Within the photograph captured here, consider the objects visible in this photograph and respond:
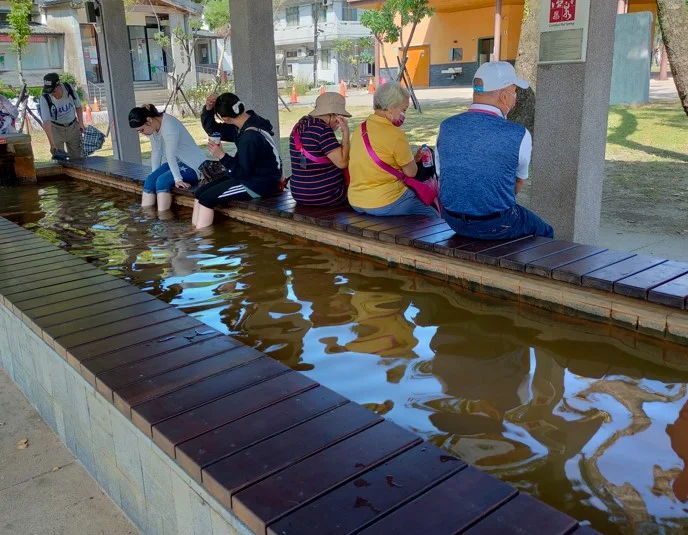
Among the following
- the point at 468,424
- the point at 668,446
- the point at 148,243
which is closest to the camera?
the point at 668,446

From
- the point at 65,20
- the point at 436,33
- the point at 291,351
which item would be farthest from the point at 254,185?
the point at 436,33

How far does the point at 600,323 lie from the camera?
3590mm

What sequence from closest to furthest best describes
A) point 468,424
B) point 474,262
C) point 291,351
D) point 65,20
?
point 468,424 < point 291,351 < point 474,262 < point 65,20

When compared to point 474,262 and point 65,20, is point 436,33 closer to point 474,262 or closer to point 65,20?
point 65,20

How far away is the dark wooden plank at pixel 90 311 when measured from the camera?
3254 mm

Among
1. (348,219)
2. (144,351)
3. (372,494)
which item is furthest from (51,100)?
(372,494)

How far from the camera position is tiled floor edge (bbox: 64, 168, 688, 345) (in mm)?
3355

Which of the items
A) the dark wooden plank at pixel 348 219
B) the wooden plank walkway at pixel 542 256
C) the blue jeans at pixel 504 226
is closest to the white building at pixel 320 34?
the dark wooden plank at pixel 348 219

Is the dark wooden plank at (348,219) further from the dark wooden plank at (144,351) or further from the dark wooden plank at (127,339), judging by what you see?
the dark wooden plank at (144,351)

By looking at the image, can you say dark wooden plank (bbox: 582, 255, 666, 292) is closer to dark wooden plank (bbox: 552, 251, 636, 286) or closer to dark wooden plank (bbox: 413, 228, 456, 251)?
dark wooden plank (bbox: 552, 251, 636, 286)

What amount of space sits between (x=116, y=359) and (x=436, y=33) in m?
32.8

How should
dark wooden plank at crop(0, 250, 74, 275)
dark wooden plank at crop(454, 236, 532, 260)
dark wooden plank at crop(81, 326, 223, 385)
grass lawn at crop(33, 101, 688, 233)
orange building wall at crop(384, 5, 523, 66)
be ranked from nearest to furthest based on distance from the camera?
dark wooden plank at crop(81, 326, 223, 385) → dark wooden plank at crop(454, 236, 532, 260) → dark wooden plank at crop(0, 250, 74, 275) → grass lawn at crop(33, 101, 688, 233) → orange building wall at crop(384, 5, 523, 66)

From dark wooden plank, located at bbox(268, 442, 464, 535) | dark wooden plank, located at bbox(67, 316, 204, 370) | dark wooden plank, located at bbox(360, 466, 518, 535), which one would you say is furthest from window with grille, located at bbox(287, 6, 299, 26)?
dark wooden plank, located at bbox(360, 466, 518, 535)

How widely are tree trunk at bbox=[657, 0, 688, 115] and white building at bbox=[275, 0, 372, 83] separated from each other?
36.9 meters
